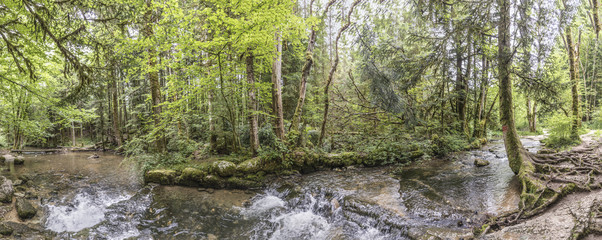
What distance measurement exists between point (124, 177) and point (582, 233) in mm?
14177

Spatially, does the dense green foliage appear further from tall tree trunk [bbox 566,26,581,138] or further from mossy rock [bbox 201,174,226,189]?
mossy rock [bbox 201,174,226,189]

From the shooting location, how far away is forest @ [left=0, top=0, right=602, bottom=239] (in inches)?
219

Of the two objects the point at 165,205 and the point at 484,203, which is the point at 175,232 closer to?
the point at 165,205

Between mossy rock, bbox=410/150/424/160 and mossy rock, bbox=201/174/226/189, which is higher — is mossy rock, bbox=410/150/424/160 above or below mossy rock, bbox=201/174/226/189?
above

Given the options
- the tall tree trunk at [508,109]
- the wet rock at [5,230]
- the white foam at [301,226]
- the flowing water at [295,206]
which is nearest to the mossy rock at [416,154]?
the flowing water at [295,206]

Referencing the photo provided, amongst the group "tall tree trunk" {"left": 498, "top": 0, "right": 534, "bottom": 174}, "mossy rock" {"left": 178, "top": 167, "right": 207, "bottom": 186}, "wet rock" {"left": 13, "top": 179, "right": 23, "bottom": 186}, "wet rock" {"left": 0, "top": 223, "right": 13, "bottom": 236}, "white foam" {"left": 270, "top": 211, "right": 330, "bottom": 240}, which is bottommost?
"white foam" {"left": 270, "top": 211, "right": 330, "bottom": 240}

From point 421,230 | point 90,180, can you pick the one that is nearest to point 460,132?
point 421,230

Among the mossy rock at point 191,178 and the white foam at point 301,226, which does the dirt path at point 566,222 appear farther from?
the mossy rock at point 191,178

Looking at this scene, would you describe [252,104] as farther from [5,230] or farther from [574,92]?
[574,92]

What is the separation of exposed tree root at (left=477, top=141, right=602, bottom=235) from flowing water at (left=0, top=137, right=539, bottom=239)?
506 millimetres

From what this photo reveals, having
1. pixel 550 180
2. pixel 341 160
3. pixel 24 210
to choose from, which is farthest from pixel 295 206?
pixel 24 210

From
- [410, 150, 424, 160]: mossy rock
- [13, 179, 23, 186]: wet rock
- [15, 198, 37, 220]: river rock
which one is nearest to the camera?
[15, 198, 37, 220]: river rock

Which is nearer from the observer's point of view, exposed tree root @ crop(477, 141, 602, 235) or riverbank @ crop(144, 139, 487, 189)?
exposed tree root @ crop(477, 141, 602, 235)

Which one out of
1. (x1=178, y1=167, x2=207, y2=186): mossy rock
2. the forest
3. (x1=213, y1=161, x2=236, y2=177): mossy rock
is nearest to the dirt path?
the forest
